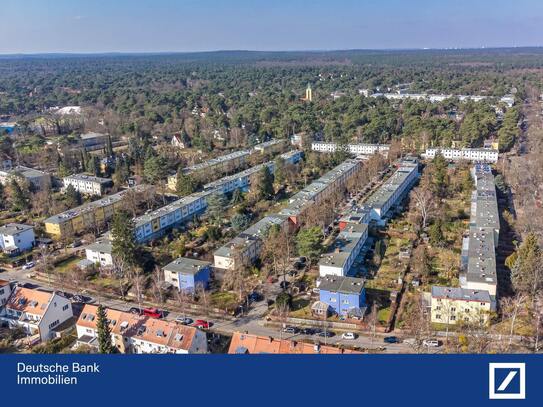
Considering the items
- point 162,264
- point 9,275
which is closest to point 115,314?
point 162,264

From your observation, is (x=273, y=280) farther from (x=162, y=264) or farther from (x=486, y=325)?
(x=486, y=325)

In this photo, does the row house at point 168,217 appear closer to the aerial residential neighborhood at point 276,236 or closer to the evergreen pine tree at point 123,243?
the aerial residential neighborhood at point 276,236

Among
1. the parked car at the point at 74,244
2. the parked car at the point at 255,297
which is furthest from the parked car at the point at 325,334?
the parked car at the point at 74,244

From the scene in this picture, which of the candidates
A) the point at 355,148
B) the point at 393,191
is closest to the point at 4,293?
the point at 393,191

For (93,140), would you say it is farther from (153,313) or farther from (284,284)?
(284,284)

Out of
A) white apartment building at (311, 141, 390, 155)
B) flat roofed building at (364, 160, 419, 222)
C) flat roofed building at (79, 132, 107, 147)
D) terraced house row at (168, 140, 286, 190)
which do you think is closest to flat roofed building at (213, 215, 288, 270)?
flat roofed building at (364, 160, 419, 222)

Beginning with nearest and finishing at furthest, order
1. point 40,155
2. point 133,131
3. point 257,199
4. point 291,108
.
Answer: point 257,199
point 40,155
point 133,131
point 291,108
